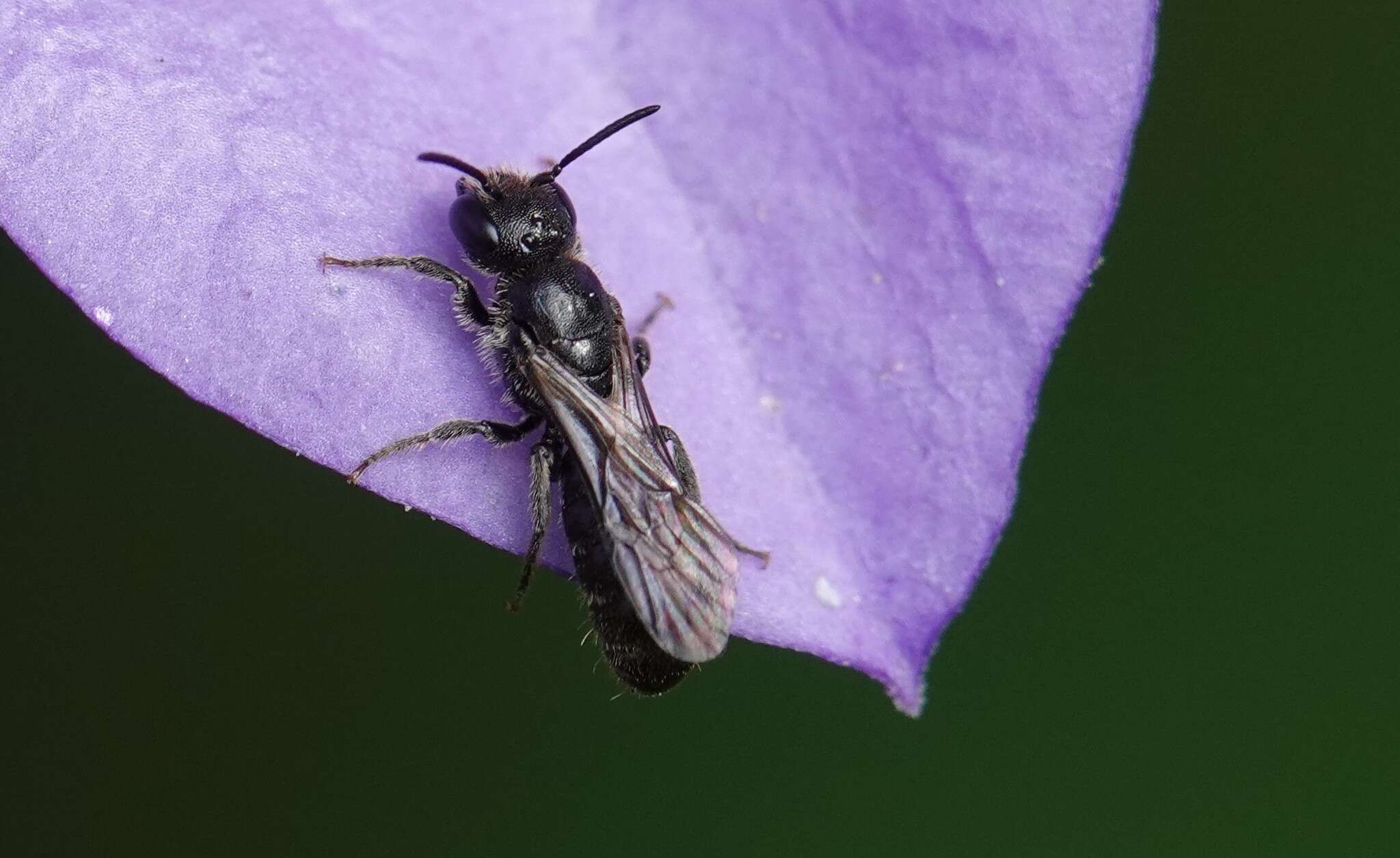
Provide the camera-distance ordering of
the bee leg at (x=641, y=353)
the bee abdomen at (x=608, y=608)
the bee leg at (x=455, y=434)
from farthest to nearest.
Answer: the bee abdomen at (x=608, y=608), the bee leg at (x=641, y=353), the bee leg at (x=455, y=434)

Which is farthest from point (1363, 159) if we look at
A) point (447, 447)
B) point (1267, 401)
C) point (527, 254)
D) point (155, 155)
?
point (155, 155)

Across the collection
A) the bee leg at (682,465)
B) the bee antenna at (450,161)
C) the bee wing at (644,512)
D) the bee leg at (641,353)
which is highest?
the bee antenna at (450,161)

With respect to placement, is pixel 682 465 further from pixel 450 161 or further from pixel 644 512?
pixel 450 161

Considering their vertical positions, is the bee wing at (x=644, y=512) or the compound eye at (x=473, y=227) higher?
the compound eye at (x=473, y=227)

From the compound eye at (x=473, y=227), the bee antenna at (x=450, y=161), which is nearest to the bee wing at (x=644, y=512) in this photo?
the compound eye at (x=473, y=227)

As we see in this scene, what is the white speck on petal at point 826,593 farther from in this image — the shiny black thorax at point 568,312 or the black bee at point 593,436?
the shiny black thorax at point 568,312

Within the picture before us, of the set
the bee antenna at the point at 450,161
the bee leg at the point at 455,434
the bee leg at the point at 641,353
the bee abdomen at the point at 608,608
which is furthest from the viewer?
the bee abdomen at the point at 608,608

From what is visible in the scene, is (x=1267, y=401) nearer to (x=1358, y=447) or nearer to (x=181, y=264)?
(x=1358, y=447)
